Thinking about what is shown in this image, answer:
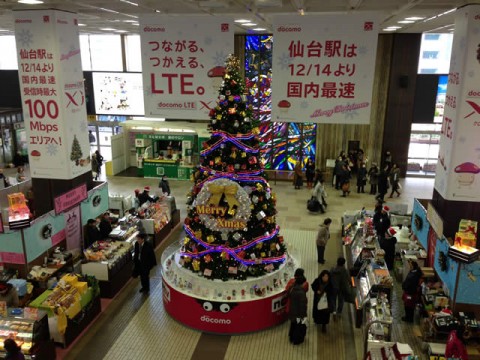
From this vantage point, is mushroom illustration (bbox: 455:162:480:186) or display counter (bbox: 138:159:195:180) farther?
display counter (bbox: 138:159:195:180)

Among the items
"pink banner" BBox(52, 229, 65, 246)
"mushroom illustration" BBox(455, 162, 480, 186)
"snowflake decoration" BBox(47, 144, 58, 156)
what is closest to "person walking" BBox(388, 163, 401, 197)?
"mushroom illustration" BBox(455, 162, 480, 186)

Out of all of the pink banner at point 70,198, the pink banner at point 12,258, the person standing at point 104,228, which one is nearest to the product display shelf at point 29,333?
the pink banner at point 12,258

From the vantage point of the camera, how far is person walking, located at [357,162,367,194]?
50.2ft

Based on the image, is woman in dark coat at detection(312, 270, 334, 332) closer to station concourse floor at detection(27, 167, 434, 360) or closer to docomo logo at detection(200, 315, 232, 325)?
station concourse floor at detection(27, 167, 434, 360)

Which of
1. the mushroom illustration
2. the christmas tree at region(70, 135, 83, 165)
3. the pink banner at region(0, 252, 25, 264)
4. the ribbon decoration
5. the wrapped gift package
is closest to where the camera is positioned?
the mushroom illustration

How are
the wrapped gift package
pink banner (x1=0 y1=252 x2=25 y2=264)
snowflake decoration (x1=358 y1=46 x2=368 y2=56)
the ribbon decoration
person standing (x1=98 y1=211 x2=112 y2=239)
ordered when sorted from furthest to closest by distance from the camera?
person standing (x1=98 y1=211 x2=112 y2=239)
pink banner (x1=0 y1=252 x2=25 y2=264)
the wrapped gift package
the ribbon decoration
snowflake decoration (x1=358 y1=46 x2=368 y2=56)

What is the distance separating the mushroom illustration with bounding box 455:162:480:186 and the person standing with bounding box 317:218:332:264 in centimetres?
322

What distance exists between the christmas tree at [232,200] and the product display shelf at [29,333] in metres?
2.47

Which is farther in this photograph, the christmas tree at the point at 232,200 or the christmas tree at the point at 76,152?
the christmas tree at the point at 76,152

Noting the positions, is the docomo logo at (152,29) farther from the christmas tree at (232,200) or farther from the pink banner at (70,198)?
the pink banner at (70,198)

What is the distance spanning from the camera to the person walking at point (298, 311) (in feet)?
22.0

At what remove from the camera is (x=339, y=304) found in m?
7.55

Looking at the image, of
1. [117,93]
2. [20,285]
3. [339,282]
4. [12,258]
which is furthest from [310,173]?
[20,285]

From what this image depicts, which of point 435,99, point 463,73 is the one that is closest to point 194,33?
point 463,73
